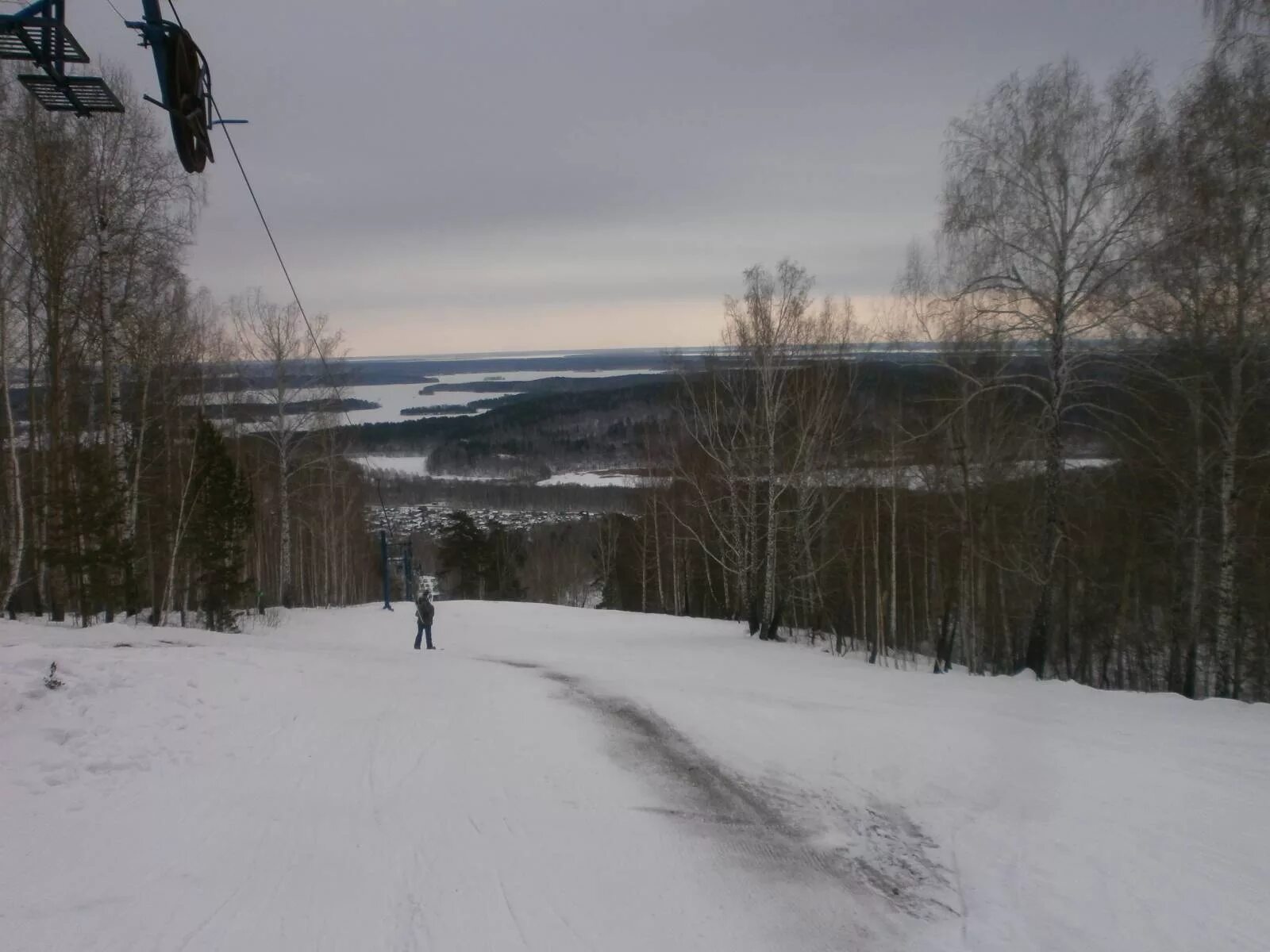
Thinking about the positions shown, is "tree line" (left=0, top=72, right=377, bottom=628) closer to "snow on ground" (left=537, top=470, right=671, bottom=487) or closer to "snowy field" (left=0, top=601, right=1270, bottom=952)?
"snowy field" (left=0, top=601, right=1270, bottom=952)

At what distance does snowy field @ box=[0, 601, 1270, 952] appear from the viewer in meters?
4.77

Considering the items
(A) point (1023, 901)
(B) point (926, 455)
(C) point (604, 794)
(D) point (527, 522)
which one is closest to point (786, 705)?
(C) point (604, 794)

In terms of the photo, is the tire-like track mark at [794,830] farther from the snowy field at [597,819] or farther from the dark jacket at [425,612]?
the dark jacket at [425,612]

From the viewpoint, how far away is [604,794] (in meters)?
7.01

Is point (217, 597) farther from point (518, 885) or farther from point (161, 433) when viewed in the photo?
point (518, 885)

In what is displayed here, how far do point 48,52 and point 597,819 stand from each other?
24.4 feet

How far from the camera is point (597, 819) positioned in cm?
645

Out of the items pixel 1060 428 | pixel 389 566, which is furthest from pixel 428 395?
pixel 1060 428

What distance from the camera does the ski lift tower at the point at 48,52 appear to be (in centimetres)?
645

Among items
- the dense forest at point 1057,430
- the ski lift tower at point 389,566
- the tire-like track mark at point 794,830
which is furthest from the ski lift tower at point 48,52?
the ski lift tower at point 389,566

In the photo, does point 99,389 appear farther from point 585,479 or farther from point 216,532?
point 585,479

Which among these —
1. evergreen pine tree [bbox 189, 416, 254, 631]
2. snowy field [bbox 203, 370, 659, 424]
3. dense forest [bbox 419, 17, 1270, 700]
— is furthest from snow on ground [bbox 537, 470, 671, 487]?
evergreen pine tree [bbox 189, 416, 254, 631]

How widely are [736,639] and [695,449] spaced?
13.7 meters

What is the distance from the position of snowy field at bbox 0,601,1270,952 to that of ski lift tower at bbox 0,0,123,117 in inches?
197
